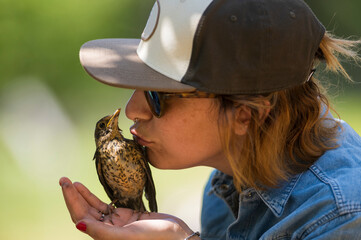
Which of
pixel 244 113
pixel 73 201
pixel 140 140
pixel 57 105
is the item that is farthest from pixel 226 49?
pixel 57 105

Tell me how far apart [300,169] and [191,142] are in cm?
Answer: 49

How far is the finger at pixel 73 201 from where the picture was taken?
2.52 metres

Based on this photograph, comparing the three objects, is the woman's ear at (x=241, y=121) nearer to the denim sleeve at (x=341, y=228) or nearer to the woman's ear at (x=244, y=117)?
the woman's ear at (x=244, y=117)

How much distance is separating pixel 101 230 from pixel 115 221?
26 centimetres

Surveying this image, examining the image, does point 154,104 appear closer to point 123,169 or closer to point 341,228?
point 123,169

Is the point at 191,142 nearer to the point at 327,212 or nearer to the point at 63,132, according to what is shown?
the point at 327,212

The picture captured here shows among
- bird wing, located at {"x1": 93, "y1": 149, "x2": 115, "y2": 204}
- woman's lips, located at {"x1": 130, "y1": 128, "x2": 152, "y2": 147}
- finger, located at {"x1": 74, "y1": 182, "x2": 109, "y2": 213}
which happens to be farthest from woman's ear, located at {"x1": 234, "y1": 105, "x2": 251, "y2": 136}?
bird wing, located at {"x1": 93, "y1": 149, "x2": 115, "y2": 204}

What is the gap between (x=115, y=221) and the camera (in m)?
2.58

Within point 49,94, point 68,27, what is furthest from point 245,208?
point 68,27

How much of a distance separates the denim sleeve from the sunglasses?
66 cm

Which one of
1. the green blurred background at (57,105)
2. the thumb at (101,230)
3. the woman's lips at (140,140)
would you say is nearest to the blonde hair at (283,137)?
the woman's lips at (140,140)

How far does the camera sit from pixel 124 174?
2818 mm

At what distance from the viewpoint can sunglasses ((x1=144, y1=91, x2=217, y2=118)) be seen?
2.15 meters

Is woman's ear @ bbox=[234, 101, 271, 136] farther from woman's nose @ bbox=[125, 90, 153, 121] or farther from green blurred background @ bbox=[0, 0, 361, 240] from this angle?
green blurred background @ bbox=[0, 0, 361, 240]
